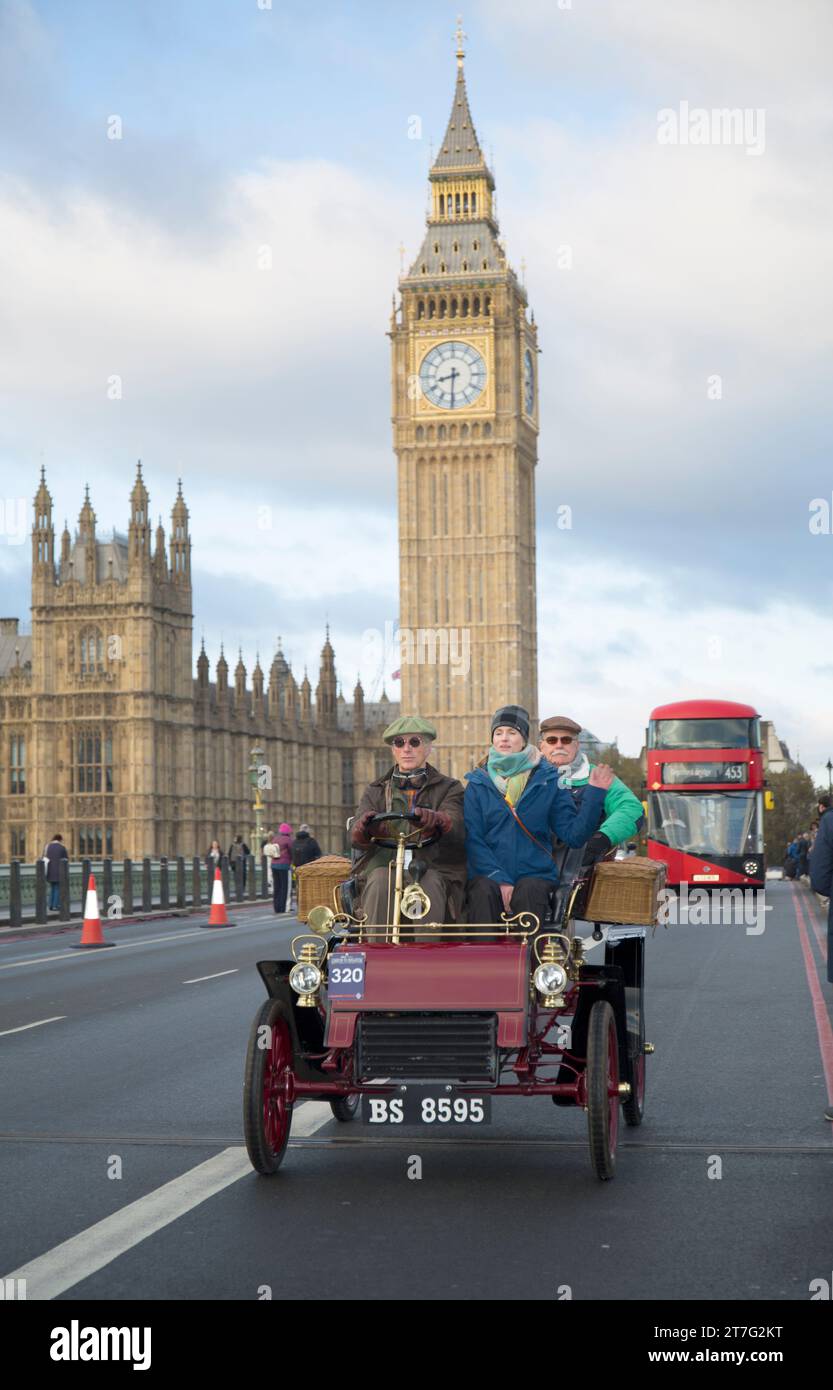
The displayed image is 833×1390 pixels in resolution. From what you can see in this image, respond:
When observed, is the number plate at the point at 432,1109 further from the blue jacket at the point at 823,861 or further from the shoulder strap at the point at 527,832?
the blue jacket at the point at 823,861

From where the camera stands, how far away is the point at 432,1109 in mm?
6824

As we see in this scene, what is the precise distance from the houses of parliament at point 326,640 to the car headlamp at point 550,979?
68.7m

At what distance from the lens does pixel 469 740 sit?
101 metres

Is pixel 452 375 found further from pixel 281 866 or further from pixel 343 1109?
pixel 343 1109

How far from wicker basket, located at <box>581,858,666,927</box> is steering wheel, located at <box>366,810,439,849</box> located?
0.91 metres

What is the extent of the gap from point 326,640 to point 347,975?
103 metres

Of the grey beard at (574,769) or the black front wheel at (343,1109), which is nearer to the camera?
the black front wheel at (343,1109)

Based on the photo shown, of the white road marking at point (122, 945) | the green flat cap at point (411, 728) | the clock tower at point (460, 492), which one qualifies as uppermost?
the clock tower at point (460, 492)

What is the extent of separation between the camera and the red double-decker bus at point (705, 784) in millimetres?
36094

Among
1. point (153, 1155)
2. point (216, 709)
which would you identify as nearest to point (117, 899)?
point (153, 1155)

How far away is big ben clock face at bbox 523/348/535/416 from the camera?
103 meters

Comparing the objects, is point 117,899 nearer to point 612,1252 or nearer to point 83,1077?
point 83,1077

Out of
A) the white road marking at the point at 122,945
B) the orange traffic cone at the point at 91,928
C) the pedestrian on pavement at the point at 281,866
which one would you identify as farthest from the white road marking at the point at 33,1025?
the pedestrian on pavement at the point at 281,866
